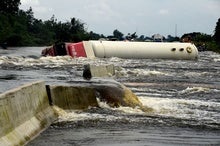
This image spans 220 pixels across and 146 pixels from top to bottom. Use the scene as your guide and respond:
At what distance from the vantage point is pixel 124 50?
45.5 m

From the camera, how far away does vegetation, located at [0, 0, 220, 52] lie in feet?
278

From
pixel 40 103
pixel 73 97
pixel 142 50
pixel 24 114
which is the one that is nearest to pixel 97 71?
pixel 73 97

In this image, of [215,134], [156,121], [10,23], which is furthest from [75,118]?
[10,23]

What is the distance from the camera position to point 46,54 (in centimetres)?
4447

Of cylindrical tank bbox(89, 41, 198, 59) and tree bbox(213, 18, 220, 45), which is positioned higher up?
cylindrical tank bbox(89, 41, 198, 59)

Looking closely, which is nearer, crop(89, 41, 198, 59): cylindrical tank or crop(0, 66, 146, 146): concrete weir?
crop(0, 66, 146, 146): concrete weir

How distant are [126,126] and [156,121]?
1.21 meters

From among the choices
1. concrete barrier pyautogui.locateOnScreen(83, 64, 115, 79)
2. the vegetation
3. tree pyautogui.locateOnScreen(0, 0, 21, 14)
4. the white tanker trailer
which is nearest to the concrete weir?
concrete barrier pyautogui.locateOnScreen(83, 64, 115, 79)

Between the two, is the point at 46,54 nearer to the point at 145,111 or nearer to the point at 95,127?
the point at 145,111

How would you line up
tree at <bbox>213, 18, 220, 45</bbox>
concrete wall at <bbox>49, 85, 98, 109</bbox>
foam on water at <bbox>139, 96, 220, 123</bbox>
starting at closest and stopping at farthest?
1. concrete wall at <bbox>49, 85, 98, 109</bbox>
2. foam on water at <bbox>139, 96, 220, 123</bbox>
3. tree at <bbox>213, 18, 220, 45</bbox>

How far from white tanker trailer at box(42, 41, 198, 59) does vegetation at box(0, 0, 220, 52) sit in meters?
27.4

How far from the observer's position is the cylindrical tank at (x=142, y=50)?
44719 mm

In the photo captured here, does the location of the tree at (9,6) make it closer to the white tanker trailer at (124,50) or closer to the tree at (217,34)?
the tree at (217,34)

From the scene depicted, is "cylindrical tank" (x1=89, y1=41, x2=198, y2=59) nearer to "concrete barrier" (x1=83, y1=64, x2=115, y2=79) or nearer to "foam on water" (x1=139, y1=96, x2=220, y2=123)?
"concrete barrier" (x1=83, y1=64, x2=115, y2=79)
